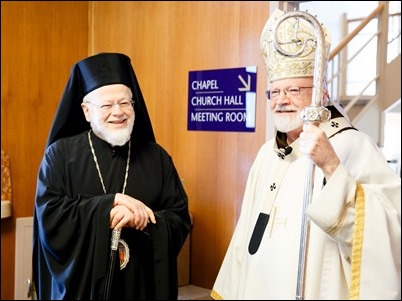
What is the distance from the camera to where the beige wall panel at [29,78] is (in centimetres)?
359

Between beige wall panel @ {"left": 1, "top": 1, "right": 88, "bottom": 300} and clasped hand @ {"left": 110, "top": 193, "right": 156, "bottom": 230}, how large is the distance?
2.06 m

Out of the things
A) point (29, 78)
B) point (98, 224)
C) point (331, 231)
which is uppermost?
point (29, 78)

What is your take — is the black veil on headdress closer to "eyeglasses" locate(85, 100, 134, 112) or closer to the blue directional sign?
"eyeglasses" locate(85, 100, 134, 112)

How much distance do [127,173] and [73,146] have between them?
9.0 inches

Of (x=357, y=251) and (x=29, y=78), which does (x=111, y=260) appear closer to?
(x=357, y=251)

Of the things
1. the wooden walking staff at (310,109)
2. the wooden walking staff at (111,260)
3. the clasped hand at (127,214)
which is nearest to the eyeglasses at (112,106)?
the clasped hand at (127,214)

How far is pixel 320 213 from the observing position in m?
0.99

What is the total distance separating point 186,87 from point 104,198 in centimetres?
104

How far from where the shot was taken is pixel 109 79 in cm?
198

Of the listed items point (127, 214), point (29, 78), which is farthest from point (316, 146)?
point (29, 78)

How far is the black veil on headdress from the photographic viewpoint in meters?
2.00

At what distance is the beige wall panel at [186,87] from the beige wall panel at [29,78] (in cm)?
88

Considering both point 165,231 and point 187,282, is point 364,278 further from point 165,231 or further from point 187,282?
point 187,282

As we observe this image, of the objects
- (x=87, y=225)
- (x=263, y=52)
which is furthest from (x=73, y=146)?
(x=263, y=52)
